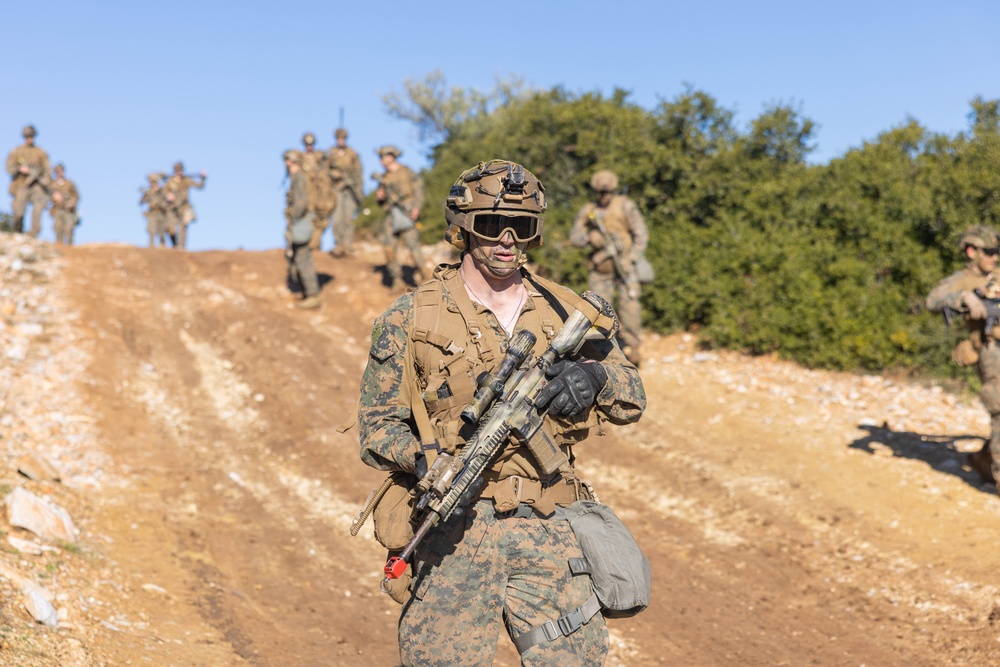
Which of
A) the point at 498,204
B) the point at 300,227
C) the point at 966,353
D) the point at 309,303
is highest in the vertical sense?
the point at 498,204

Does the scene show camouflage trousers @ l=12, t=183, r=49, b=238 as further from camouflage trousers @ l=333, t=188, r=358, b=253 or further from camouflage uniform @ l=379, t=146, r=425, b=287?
camouflage uniform @ l=379, t=146, r=425, b=287

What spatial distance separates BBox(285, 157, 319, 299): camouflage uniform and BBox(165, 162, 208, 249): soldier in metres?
10.3

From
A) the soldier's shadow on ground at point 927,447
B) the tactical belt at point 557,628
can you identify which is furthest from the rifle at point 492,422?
the soldier's shadow on ground at point 927,447

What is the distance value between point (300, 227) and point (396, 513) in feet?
40.7

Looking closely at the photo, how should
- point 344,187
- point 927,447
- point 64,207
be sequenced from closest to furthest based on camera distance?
point 927,447 → point 344,187 → point 64,207

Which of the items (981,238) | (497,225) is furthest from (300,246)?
(497,225)

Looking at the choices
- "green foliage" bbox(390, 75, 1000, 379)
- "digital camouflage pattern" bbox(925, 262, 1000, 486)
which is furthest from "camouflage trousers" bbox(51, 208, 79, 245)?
"digital camouflage pattern" bbox(925, 262, 1000, 486)

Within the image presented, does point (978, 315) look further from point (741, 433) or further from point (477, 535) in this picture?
point (477, 535)

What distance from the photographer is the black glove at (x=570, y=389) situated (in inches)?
139

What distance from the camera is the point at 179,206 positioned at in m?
25.3

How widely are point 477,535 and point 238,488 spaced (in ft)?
20.6

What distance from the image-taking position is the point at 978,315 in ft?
27.5

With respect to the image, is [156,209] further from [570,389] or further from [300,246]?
[570,389]

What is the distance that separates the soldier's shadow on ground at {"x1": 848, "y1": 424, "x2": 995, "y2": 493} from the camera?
9489 mm
